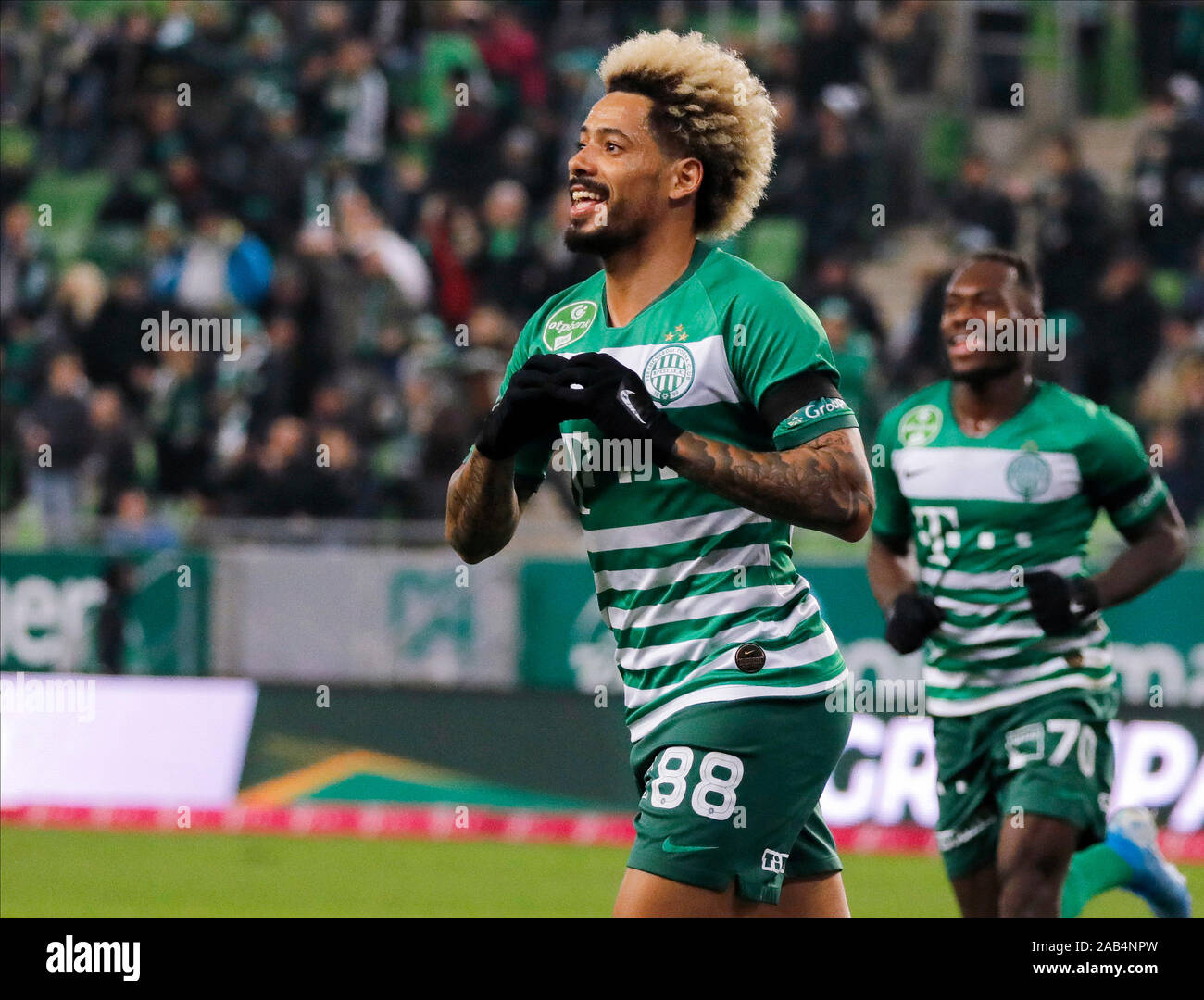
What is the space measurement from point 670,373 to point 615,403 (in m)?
0.28

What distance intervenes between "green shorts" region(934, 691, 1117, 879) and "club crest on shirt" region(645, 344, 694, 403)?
2.36 m

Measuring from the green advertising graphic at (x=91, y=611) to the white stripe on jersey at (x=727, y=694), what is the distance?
882 cm

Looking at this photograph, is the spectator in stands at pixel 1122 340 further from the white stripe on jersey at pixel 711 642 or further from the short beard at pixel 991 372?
the white stripe on jersey at pixel 711 642

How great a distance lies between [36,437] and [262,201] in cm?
327

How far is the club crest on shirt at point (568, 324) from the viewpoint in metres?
5.22

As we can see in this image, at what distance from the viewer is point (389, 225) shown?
17.4 m

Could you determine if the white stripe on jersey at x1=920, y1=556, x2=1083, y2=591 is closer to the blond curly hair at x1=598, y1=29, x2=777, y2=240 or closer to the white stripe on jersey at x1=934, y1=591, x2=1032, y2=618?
the white stripe on jersey at x1=934, y1=591, x2=1032, y2=618

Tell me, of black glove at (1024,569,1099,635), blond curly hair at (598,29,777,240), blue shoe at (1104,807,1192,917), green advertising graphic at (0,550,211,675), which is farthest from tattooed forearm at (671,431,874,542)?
green advertising graphic at (0,550,211,675)

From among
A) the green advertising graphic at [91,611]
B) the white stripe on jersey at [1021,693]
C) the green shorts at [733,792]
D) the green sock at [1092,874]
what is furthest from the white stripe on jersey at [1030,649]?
the green advertising graphic at [91,611]

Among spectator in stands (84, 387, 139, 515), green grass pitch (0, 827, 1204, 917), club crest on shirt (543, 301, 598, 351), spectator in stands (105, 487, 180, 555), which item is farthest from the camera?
spectator in stands (84, 387, 139, 515)

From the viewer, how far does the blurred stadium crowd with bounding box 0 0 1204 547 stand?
1502 cm

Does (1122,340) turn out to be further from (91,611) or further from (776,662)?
(776,662)

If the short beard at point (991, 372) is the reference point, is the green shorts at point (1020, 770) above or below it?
below

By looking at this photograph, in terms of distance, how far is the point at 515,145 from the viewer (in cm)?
1731
